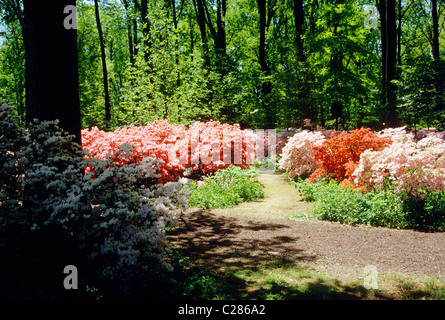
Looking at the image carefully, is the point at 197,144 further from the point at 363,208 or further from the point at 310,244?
the point at 310,244

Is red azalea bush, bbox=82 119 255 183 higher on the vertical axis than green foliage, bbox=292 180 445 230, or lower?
higher

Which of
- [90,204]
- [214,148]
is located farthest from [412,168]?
[214,148]

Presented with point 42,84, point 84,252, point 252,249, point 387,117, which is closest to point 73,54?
point 42,84

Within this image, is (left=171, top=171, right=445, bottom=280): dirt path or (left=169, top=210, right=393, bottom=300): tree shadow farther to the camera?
(left=171, top=171, right=445, bottom=280): dirt path

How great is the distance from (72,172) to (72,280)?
1113 mm

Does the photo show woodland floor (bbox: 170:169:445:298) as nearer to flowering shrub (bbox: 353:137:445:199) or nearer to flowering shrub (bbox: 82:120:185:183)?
flowering shrub (bbox: 353:137:445:199)

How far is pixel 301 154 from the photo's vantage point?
10.3 meters

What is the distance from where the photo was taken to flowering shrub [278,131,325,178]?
399 inches

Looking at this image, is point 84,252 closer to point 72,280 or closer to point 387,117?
point 72,280

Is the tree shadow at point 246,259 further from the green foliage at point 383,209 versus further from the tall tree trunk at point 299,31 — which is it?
the tall tree trunk at point 299,31

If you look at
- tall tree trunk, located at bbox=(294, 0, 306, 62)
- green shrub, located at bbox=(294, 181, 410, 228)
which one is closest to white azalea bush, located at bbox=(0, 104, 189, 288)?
green shrub, located at bbox=(294, 181, 410, 228)

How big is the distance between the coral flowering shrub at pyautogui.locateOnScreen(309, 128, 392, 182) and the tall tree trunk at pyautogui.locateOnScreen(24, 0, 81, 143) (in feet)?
21.8

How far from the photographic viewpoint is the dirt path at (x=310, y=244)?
4246 millimetres

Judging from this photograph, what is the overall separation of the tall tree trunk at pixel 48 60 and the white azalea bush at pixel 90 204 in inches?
18.4
